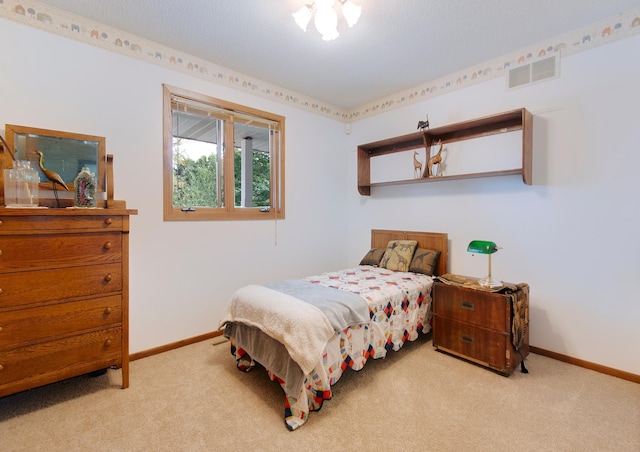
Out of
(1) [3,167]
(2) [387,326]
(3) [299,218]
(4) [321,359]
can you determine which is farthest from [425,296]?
(1) [3,167]

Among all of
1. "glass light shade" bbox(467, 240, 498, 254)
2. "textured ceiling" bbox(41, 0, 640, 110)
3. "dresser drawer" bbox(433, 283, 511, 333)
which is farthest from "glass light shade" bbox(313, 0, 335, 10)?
"dresser drawer" bbox(433, 283, 511, 333)

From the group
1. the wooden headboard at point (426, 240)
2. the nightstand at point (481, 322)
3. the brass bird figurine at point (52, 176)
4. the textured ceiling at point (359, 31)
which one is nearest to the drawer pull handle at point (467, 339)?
the nightstand at point (481, 322)

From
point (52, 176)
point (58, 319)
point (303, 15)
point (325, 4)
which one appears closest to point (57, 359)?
point (58, 319)

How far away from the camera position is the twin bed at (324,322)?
1.76 m

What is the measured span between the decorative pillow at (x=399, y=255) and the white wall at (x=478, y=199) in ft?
1.07

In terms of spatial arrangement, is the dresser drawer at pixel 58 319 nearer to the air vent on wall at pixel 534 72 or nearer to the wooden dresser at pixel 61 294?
the wooden dresser at pixel 61 294

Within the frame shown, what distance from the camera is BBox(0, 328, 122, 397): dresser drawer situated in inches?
65.7

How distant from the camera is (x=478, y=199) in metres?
2.96

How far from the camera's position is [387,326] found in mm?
2383

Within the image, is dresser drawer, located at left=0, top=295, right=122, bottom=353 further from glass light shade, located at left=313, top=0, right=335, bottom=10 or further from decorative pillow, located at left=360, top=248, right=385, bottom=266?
decorative pillow, located at left=360, top=248, right=385, bottom=266

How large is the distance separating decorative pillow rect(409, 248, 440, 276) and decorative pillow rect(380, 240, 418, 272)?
0.06 meters

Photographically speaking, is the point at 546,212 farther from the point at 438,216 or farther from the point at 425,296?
the point at 425,296

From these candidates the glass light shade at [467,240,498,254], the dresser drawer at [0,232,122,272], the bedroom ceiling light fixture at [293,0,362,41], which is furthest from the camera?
the glass light shade at [467,240,498,254]

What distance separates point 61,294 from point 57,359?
0.39 meters
